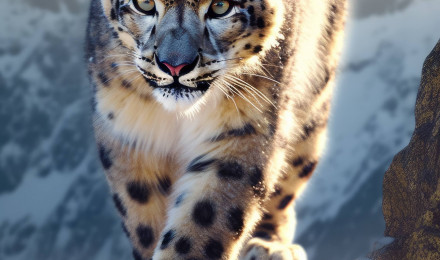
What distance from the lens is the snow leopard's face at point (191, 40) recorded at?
3857 millimetres

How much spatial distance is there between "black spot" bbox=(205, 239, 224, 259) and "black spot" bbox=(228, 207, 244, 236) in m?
0.10

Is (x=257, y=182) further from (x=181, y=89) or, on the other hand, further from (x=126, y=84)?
(x=126, y=84)

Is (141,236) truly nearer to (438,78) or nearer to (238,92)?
(238,92)

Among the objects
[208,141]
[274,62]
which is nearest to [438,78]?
[274,62]

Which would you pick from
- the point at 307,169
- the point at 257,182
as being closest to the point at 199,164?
the point at 257,182

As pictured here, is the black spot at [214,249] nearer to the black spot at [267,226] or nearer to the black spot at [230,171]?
the black spot at [230,171]

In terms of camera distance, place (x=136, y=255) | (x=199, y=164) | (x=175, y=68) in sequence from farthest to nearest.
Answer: (x=136, y=255), (x=199, y=164), (x=175, y=68)

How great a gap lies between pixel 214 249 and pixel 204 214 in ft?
0.55

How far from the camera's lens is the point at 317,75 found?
5328 millimetres

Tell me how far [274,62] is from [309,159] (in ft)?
4.02

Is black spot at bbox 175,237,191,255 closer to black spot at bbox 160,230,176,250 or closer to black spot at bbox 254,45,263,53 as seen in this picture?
black spot at bbox 160,230,176,250

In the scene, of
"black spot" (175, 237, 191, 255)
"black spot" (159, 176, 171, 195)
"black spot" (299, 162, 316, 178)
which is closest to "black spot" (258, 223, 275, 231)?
"black spot" (299, 162, 316, 178)

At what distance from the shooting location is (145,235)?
15.7 ft

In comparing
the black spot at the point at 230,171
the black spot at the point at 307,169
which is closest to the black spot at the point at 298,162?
the black spot at the point at 307,169
